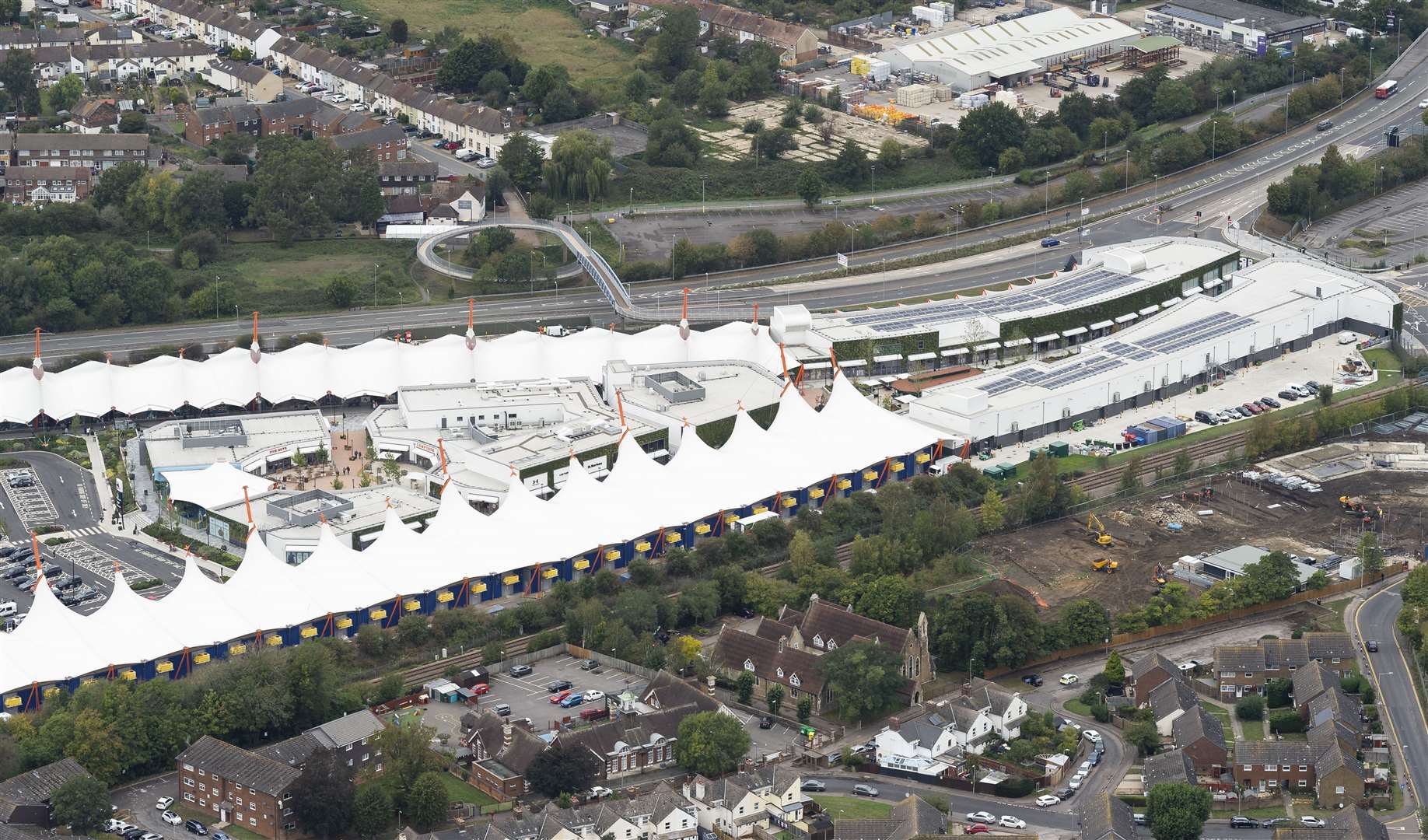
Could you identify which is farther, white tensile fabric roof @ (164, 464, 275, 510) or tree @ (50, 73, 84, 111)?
tree @ (50, 73, 84, 111)

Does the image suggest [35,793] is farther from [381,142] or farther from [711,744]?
[381,142]

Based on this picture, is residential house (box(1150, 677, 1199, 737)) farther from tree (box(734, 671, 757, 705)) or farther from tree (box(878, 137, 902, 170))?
tree (box(878, 137, 902, 170))

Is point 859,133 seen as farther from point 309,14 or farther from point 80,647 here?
point 80,647

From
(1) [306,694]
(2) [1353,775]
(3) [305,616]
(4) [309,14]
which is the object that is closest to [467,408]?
Result: (3) [305,616]

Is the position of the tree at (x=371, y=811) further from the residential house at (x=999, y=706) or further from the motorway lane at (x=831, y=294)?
the motorway lane at (x=831, y=294)

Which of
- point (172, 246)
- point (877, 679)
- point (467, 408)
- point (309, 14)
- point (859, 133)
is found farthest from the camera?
point (309, 14)

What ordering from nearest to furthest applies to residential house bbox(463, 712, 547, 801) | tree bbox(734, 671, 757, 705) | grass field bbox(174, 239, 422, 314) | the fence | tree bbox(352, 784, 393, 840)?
tree bbox(352, 784, 393, 840)
residential house bbox(463, 712, 547, 801)
tree bbox(734, 671, 757, 705)
the fence
grass field bbox(174, 239, 422, 314)

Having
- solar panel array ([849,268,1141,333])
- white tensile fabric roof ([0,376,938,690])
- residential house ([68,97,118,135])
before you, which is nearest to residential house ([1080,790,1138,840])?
white tensile fabric roof ([0,376,938,690])

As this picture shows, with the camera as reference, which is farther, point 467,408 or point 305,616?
point 467,408
